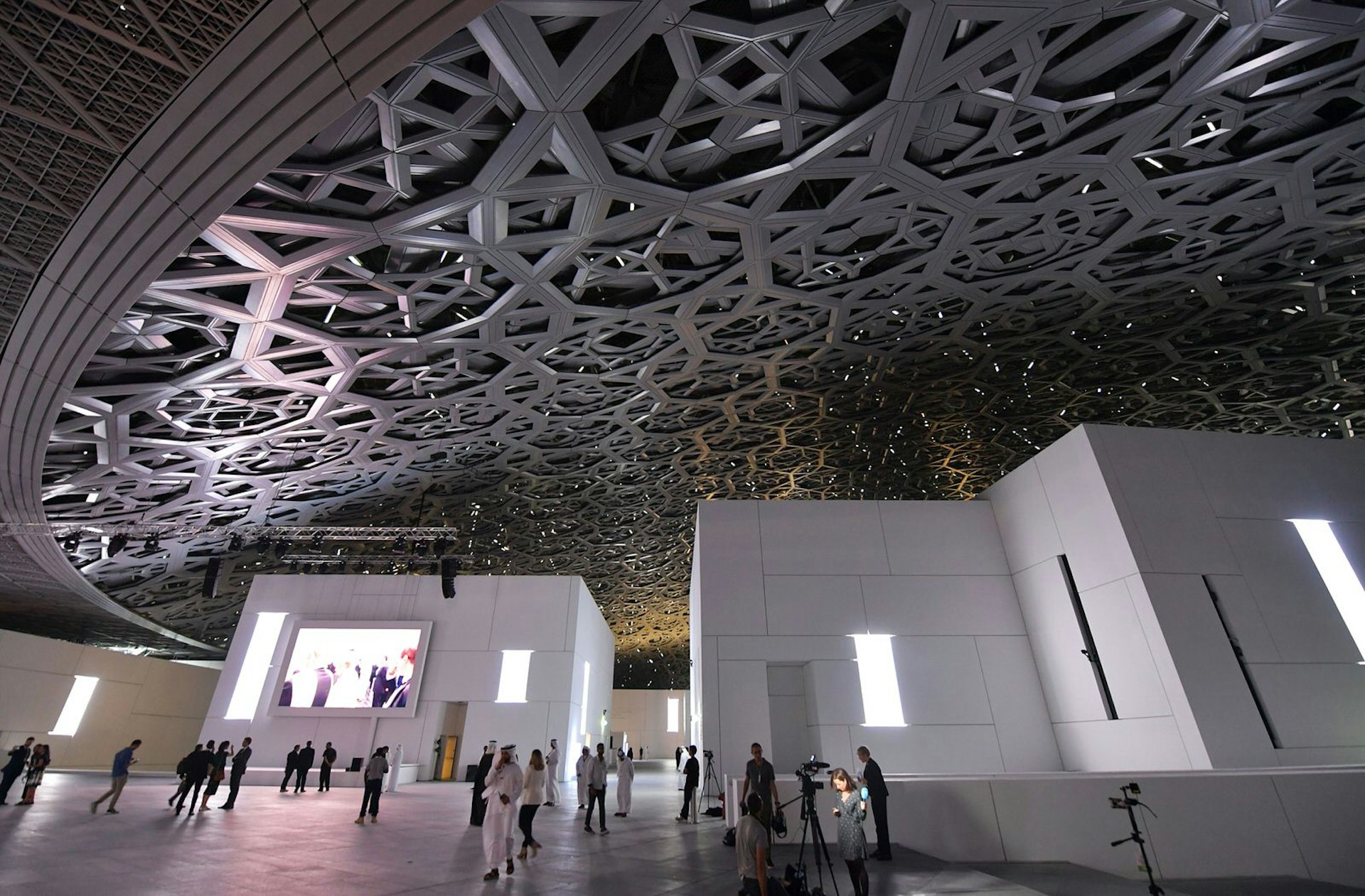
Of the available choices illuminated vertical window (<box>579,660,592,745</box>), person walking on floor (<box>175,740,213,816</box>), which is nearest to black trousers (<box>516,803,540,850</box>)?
person walking on floor (<box>175,740,213,816</box>)

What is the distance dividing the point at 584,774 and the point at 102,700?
1083 inches

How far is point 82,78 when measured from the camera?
15.0ft

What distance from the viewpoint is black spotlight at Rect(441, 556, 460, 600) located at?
1911cm

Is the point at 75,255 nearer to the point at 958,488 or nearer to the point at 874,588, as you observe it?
the point at 874,588

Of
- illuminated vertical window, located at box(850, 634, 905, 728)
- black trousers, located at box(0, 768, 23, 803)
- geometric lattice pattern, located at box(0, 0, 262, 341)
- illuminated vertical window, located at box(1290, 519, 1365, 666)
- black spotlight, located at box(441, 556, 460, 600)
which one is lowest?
black trousers, located at box(0, 768, 23, 803)

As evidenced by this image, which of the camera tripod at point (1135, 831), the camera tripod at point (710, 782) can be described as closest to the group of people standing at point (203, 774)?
the camera tripod at point (710, 782)

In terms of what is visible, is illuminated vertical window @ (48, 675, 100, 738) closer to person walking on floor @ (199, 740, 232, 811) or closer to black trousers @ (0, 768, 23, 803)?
black trousers @ (0, 768, 23, 803)

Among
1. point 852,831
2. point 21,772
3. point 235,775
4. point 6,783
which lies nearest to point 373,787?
point 235,775

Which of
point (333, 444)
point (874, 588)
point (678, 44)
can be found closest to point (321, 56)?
point (678, 44)

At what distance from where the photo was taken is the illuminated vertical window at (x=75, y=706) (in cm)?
2442

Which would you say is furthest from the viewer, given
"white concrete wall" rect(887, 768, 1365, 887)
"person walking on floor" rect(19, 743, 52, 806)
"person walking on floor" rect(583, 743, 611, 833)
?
"person walking on floor" rect(19, 743, 52, 806)

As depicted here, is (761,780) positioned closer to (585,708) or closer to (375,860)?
(375,860)

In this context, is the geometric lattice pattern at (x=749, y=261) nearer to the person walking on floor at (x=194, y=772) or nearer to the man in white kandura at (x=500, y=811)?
the person walking on floor at (x=194, y=772)

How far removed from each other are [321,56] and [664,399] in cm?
1296
